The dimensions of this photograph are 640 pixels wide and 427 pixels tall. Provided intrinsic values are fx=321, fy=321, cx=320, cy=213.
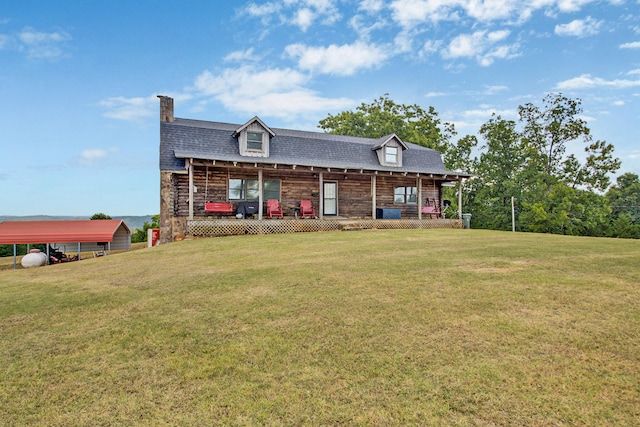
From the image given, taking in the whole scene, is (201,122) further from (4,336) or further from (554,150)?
(554,150)

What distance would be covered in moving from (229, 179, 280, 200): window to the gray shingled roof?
Answer: 4.29 feet

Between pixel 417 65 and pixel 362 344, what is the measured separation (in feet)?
71.8

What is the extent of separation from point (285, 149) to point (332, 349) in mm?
16418

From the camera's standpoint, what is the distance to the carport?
572 inches

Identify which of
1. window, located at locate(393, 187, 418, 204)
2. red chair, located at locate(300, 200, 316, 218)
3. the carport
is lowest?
the carport

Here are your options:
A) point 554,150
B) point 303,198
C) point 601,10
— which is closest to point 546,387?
point 303,198

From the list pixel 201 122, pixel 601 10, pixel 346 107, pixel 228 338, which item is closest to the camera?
pixel 228 338

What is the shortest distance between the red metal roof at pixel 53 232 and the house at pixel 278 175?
293 cm

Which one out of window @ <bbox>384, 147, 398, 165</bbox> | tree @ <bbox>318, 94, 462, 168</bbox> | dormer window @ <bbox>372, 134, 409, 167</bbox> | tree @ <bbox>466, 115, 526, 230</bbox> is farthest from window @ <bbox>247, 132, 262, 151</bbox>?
tree @ <bbox>466, 115, 526, 230</bbox>

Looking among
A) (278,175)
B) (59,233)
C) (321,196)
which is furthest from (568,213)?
(59,233)

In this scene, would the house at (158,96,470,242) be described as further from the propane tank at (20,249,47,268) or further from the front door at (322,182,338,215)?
the propane tank at (20,249,47,268)

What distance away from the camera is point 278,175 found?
18312 millimetres

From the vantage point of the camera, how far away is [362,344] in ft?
11.3

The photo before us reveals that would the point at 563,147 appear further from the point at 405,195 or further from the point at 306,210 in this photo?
the point at 306,210
